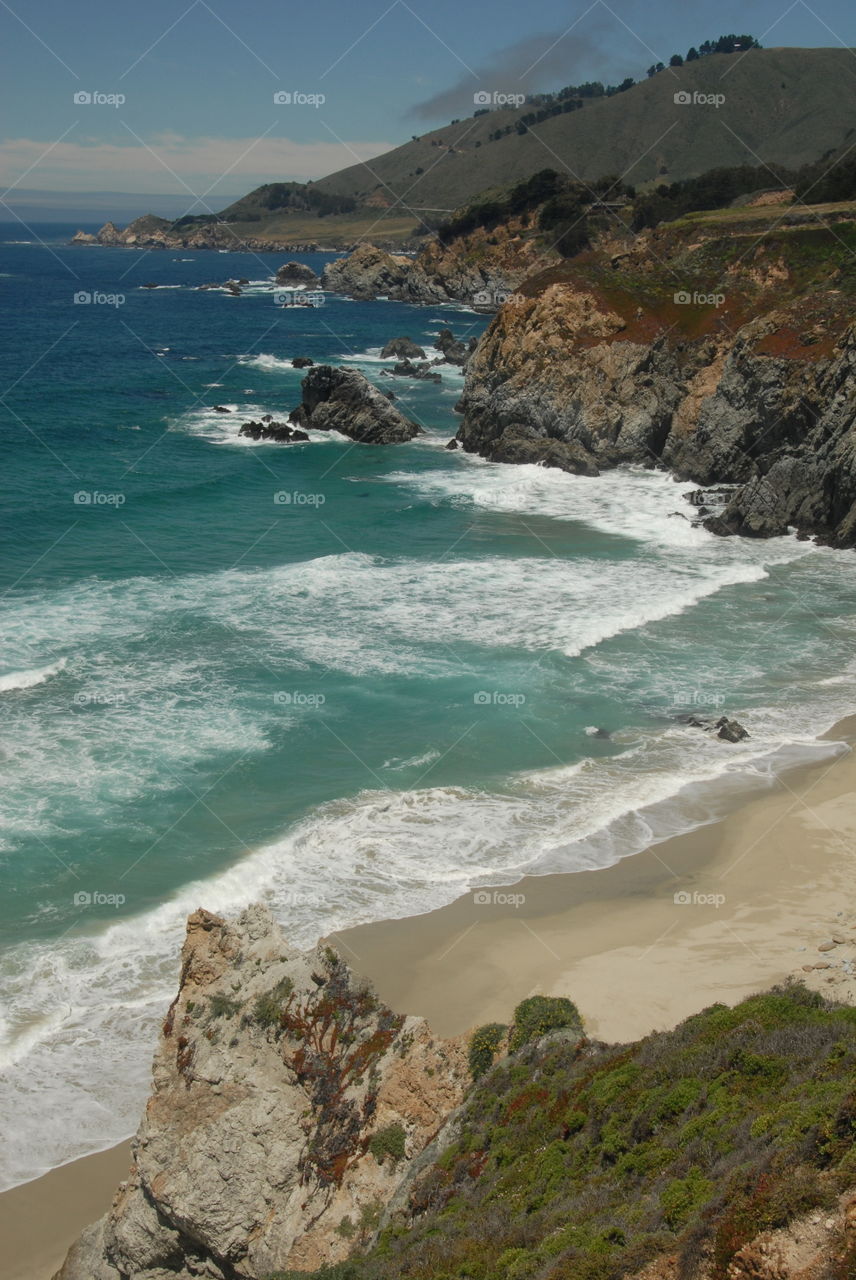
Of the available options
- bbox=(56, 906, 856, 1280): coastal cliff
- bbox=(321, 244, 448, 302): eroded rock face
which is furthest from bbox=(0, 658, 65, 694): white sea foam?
bbox=(321, 244, 448, 302): eroded rock face

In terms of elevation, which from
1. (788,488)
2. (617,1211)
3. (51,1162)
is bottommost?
(51,1162)

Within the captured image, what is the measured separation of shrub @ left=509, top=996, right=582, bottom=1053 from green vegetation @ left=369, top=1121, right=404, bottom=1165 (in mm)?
1770

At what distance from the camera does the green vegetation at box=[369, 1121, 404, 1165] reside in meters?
10.4

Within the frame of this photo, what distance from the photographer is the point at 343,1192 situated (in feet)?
33.8

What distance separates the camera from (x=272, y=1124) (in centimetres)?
1068

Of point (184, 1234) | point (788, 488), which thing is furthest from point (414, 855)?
point (788, 488)

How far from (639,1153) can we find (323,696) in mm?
17612

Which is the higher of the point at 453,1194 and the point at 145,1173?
the point at 453,1194

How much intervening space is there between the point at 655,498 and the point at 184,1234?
4034 centimetres

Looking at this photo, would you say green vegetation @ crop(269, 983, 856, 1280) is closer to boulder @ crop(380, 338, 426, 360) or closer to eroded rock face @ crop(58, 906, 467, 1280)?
eroded rock face @ crop(58, 906, 467, 1280)

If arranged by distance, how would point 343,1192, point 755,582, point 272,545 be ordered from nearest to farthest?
point 343,1192
point 755,582
point 272,545

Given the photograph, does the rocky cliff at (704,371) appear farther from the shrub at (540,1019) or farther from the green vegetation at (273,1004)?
the green vegetation at (273,1004)

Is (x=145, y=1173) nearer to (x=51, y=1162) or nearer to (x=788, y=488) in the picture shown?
(x=51, y=1162)

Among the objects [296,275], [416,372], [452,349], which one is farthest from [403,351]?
[296,275]
